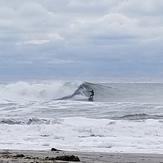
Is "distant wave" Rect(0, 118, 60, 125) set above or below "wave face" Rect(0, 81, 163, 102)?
below

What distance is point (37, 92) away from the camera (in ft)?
132

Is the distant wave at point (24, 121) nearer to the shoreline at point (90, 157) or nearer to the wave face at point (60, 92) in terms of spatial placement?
the shoreline at point (90, 157)

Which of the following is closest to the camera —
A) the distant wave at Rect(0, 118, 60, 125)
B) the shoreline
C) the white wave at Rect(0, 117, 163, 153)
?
the shoreline

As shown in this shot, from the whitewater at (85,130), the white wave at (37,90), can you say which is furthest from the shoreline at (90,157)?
the white wave at (37,90)

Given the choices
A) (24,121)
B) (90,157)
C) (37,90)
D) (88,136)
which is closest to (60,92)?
(37,90)

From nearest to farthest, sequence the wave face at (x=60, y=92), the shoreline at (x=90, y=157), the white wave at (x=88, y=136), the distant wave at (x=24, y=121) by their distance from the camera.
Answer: the shoreline at (x=90, y=157), the white wave at (x=88, y=136), the distant wave at (x=24, y=121), the wave face at (x=60, y=92)

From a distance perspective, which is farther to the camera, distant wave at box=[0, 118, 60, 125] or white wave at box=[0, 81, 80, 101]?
white wave at box=[0, 81, 80, 101]

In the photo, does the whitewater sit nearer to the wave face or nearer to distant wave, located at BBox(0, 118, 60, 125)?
distant wave, located at BBox(0, 118, 60, 125)

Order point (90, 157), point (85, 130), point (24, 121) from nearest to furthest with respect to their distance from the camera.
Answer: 1. point (90, 157)
2. point (85, 130)
3. point (24, 121)

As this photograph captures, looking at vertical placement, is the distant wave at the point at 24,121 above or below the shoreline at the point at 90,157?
above

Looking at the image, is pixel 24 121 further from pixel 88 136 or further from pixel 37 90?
pixel 37 90

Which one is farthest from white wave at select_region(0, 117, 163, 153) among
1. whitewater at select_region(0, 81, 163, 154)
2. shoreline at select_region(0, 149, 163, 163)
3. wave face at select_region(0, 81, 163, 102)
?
wave face at select_region(0, 81, 163, 102)

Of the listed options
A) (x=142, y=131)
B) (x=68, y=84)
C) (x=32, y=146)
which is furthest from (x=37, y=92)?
(x=32, y=146)

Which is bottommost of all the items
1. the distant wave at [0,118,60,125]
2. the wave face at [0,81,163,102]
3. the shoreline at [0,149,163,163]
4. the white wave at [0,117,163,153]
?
the shoreline at [0,149,163,163]
